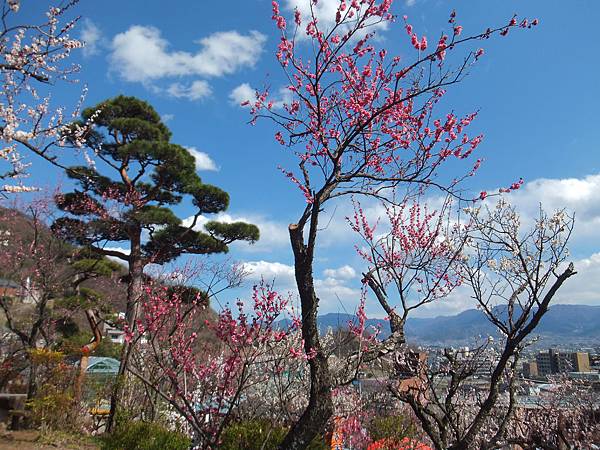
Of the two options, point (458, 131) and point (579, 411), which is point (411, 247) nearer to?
point (458, 131)

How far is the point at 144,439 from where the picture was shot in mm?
5449

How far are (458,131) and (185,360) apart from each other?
133 inches

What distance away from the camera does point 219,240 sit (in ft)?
44.2

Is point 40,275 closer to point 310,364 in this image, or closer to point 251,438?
point 251,438

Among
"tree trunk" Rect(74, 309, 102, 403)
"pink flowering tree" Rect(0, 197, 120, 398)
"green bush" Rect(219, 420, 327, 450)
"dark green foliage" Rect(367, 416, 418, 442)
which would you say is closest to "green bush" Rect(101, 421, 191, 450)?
"green bush" Rect(219, 420, 327, 450)

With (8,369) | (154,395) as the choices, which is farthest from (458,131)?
(8,369)

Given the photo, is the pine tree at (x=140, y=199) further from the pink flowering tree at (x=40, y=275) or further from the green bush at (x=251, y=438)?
the green bush at (x=251, y=438)

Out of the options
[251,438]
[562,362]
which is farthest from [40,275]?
[562,362]

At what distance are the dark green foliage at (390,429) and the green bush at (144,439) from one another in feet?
9.24

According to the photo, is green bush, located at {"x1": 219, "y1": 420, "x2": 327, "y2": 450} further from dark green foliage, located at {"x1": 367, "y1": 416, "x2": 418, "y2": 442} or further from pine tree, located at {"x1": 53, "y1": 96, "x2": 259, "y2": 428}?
pine tree, located at {"x1": 53, "y1": 96, "x2": 259, "y2": 428}

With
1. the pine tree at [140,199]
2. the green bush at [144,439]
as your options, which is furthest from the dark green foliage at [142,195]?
the green bush at [144,439]

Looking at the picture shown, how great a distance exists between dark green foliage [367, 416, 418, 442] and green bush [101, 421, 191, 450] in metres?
2.81

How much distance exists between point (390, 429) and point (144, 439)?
352 cm

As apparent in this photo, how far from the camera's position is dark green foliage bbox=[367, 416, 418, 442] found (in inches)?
249
